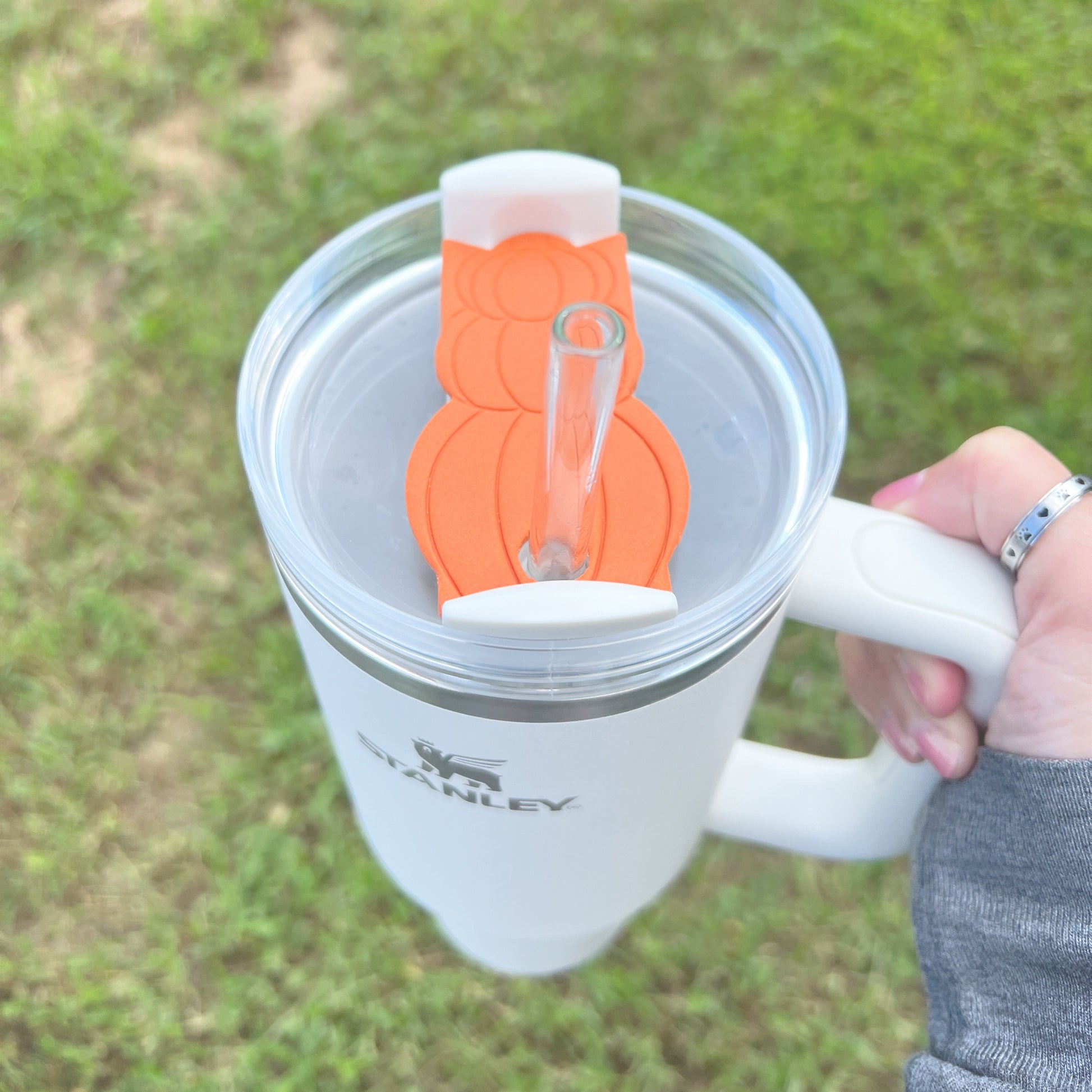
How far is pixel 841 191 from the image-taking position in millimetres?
1508

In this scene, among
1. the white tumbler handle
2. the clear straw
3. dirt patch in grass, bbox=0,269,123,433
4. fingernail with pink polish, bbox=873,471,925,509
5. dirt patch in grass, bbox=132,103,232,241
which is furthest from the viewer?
dirt patch in grass, bbox=132,103,232,241

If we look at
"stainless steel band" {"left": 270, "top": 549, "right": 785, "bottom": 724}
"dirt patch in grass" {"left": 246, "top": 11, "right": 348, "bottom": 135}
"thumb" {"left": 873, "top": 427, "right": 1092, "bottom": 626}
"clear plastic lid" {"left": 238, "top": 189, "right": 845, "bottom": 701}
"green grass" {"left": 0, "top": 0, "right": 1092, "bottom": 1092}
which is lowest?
"green grass" {"left": 0, "top": 0, "right": 1092, "bottom": 1092}

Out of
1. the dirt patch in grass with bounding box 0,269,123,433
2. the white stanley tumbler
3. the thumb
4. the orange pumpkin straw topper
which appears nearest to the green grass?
the dirt patch in grass with bounding box 0,269,123,433

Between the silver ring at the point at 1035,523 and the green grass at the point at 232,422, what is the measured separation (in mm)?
638

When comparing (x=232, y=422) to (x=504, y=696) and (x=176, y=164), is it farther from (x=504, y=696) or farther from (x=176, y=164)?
(x=504, y=696)

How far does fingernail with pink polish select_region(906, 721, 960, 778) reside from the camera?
71 centimetres

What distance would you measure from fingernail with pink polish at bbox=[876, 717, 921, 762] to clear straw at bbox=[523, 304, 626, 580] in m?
0.32

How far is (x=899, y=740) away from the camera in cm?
76

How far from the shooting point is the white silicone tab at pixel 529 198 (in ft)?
2.07

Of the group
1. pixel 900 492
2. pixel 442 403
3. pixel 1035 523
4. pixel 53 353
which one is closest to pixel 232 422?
pixel 53 353

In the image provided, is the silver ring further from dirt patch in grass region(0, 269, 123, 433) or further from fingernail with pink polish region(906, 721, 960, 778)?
dirt patch in grass region(0, 269, 123, 433)

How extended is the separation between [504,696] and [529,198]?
11.4 inches

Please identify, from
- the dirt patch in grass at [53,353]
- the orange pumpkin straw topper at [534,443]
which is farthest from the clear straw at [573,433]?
the dirt patch in grass at [53,353]

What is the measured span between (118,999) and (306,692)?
1.22 feet
